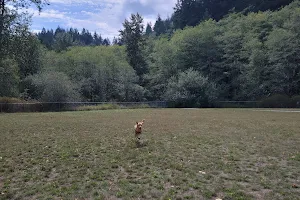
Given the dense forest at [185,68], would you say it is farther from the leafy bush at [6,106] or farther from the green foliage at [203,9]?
the green foliage at [203,9]

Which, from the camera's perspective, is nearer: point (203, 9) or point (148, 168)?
point (148, 168)

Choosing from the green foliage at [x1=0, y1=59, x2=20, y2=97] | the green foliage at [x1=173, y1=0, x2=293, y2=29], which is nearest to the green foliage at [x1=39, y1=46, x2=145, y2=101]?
the green foliage at [x1=0, y1=59, x2=20, y2=97]

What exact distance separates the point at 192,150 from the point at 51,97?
25.6 meters

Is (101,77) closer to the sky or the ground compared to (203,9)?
closer to the ground

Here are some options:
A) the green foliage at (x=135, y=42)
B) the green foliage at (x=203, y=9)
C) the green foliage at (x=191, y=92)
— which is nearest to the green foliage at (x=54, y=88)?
the green foliage at (x=191, y=92)

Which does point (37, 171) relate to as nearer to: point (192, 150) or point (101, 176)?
point (101, 176)

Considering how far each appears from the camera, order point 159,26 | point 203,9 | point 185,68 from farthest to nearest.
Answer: point 159,26, point 203,9, point 185,68

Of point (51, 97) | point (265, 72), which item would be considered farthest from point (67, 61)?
point (265, 72)

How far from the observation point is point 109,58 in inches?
1882

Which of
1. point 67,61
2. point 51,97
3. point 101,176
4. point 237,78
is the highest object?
point 67,61

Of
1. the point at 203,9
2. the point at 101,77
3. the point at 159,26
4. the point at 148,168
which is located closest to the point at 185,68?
the point at 101,77

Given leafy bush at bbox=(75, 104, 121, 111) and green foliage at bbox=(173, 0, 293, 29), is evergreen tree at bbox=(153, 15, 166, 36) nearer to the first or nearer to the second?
green foliage at bbox=(173, 0, 293, 29)

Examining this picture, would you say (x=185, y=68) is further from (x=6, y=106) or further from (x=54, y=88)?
(x=6, y=106)

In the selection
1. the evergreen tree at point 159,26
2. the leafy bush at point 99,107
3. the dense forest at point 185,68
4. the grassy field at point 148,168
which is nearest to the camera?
the grassy field at point 148,168
